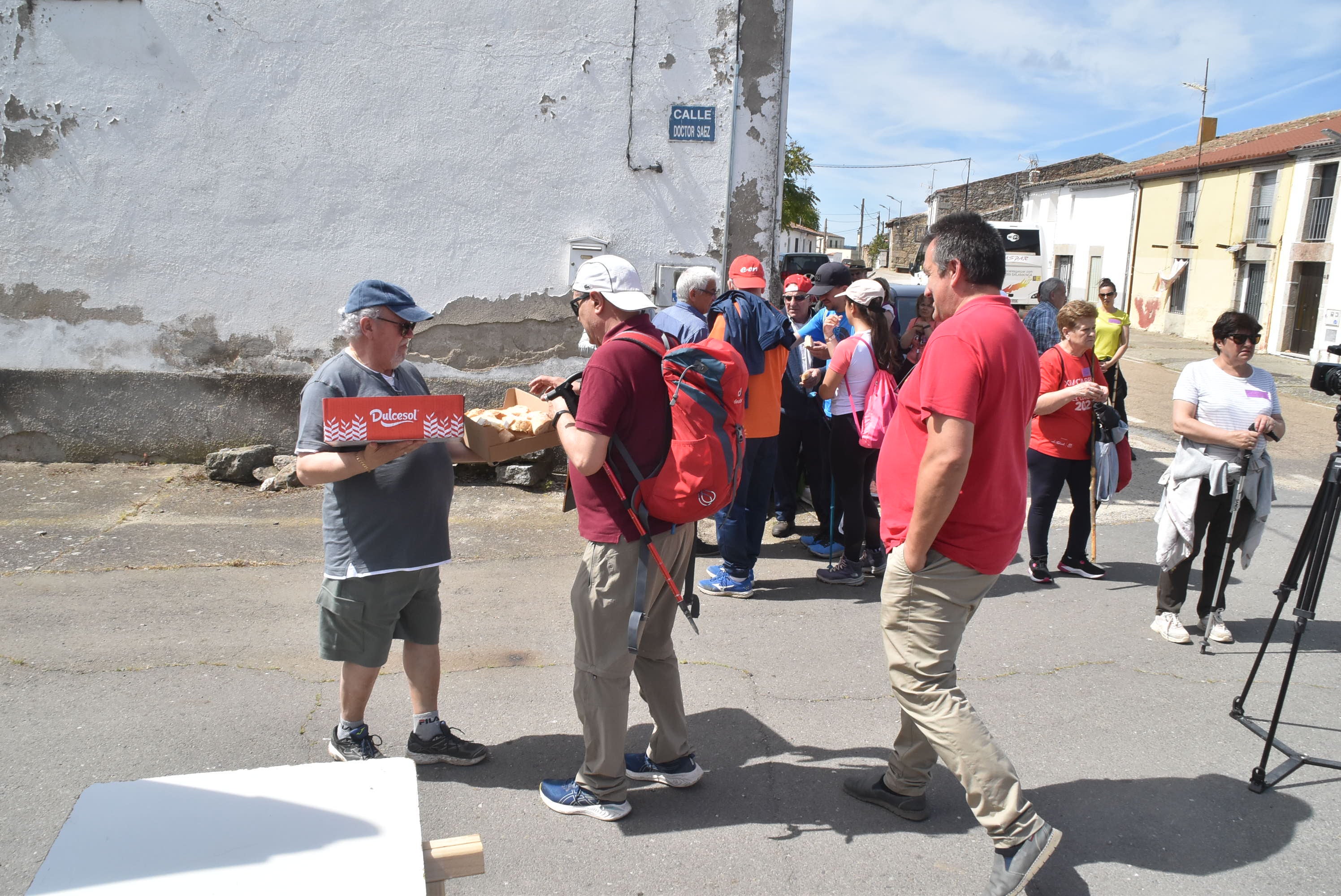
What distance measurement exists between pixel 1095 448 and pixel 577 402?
384 centimetres

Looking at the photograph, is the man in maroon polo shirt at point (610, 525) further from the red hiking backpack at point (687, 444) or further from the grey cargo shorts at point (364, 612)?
the grey cargo shorts at point (364, 612)

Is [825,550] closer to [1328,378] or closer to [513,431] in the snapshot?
[1328,378]

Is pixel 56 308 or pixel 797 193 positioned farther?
pixel 797 193

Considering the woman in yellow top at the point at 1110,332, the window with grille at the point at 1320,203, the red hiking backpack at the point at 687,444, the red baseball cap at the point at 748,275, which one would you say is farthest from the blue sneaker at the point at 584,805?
the window with grille at the point at 1320,203

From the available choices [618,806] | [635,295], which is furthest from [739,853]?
[635,295]

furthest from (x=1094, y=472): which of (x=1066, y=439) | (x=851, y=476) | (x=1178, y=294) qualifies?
(x=1178, y=294)

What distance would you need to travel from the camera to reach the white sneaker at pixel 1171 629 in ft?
15.4

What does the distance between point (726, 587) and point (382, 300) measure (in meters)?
2.95

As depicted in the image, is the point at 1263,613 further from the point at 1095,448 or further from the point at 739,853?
the point at 739,853

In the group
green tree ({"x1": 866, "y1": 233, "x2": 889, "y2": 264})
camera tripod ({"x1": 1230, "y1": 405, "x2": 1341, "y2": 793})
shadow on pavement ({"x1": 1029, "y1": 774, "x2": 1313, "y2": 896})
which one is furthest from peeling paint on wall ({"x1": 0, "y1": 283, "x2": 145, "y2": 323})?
green tree ({"x1": 866, "y1": 233, "x2": 889, "y2": 264})

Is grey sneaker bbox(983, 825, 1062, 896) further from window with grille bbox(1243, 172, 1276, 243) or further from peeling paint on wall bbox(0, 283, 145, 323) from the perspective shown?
window with grille bbox(1243, 172, 1276, 243)

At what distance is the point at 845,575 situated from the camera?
5.55m

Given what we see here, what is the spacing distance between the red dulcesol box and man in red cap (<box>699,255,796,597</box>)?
8.72 ft

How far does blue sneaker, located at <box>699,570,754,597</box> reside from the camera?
5.34 meters
